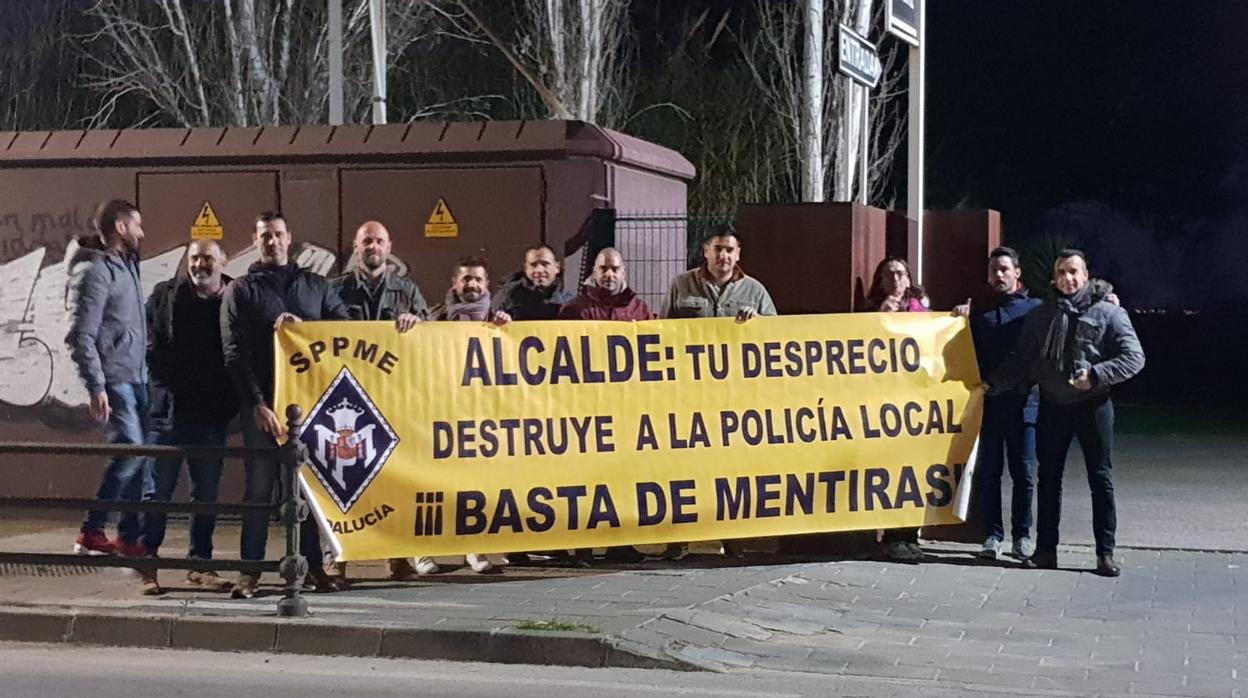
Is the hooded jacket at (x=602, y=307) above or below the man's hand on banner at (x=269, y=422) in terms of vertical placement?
above

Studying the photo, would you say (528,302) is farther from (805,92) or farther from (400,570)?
(805,92)

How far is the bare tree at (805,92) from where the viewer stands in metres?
25.8

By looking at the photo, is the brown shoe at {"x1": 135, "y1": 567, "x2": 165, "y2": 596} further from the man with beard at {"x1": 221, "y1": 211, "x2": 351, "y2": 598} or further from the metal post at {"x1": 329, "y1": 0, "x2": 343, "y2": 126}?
the metal post at {"x1": 329, "y1": 0, "x2": 343, "y2": 126}

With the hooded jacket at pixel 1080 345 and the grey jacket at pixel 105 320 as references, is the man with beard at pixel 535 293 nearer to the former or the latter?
the grey jacket at pixel 105 320

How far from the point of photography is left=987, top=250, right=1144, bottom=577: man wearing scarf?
28.6 ft

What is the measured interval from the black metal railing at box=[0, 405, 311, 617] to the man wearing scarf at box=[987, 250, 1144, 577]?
168 inches

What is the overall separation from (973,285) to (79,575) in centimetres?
605

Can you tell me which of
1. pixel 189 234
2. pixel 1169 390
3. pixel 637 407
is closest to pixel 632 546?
pixel 637 407

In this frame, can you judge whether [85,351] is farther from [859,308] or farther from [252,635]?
[859,308]

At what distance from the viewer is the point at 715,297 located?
895 centimetres

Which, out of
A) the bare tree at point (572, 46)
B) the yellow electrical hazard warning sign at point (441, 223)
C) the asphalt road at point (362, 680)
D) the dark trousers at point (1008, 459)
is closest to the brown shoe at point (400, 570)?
the asphalt road at point (362, 680)

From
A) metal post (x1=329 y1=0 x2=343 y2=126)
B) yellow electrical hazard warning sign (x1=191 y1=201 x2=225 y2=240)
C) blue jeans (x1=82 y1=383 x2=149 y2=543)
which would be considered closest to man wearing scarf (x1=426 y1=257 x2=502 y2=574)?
blue jeans (x1=82 y1=383 x2=149 y2=543)

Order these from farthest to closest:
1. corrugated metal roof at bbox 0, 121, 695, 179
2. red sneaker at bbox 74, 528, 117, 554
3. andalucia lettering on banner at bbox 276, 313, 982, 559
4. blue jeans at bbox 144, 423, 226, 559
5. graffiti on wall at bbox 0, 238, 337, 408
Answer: graffiti on wall at bbox 0, 238, 337, 408, corrugated metal roof at bbox 0, 121, 695, 179, red sneaker at bbox 74, 528, 117, 554, blue jeans at bbox 144, 423, 226, 559, andalucia lettering on banner at bbox 276, 313, 982, 559

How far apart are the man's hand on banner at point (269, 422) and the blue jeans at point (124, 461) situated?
3.00 feet
